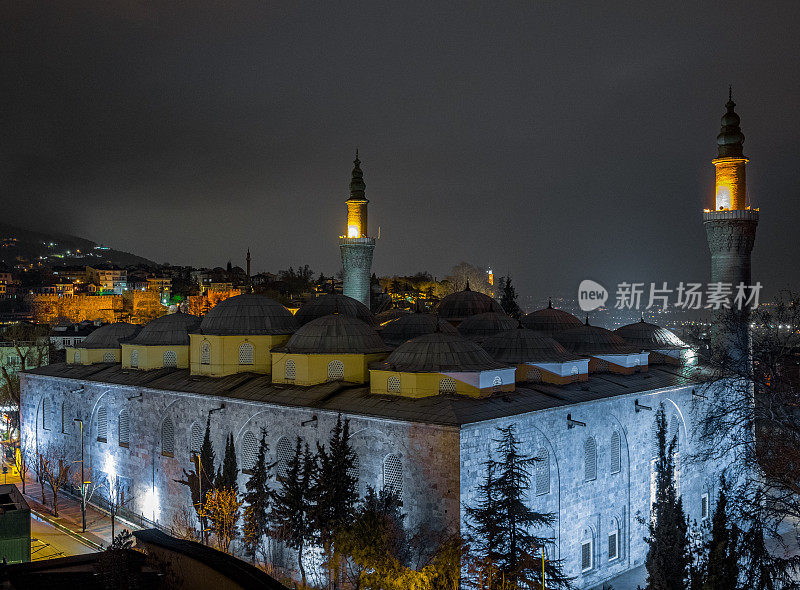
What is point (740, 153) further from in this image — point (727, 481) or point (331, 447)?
point (331, 447)

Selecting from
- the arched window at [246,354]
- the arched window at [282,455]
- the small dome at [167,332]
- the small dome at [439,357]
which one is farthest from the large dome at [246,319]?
the small dome at [439,357]

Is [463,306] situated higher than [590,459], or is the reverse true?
[463,306]

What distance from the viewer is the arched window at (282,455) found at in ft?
66.5

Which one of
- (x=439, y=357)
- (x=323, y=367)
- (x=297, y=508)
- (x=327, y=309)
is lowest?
(x=297, y=508)

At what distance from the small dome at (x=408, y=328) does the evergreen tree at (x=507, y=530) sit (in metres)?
9.35

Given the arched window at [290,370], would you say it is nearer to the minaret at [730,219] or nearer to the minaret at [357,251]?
the minaret at [357,251]

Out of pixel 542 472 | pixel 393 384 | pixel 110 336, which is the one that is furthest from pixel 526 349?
pixel 110 336

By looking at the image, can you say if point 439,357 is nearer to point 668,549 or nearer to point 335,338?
point 335,338

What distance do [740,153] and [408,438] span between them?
1954 cm

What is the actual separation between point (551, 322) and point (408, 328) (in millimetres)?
7013

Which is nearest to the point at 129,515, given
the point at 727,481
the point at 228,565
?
the point at 228,565

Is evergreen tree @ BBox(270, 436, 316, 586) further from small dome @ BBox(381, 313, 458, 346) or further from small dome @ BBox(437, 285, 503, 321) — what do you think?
small dome @ BBox(437, 285, 503, 321)

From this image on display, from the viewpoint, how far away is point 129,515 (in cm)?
2488

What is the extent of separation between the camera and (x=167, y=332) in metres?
27.5
